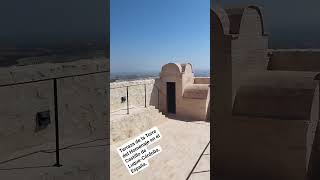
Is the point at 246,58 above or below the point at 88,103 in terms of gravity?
above

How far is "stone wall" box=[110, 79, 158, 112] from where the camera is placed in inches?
381

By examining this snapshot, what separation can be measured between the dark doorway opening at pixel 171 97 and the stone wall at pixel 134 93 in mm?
754

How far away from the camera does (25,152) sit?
119 inches

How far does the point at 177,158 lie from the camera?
700cm

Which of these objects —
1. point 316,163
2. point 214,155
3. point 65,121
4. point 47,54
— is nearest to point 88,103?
point 65,121

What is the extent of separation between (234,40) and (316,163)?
204cm

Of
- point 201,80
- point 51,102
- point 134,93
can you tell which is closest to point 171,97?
point 201,80

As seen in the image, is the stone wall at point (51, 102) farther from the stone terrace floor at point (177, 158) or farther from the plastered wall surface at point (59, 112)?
the stone terrace floor at point (177, 158)

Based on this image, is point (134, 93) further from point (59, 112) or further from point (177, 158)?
point (59, 112)

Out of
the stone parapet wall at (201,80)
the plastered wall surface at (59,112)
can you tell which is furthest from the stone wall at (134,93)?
the plastered wall surface at (59,112)

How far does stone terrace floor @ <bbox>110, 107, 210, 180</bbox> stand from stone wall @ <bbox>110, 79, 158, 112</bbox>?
0.77 metres

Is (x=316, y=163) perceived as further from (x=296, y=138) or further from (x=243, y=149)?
(x=243, y=149)

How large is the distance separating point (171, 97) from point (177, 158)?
255 inches

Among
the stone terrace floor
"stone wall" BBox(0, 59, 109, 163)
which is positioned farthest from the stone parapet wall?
"stone wall" BBox(0, 59, 109, 163)
